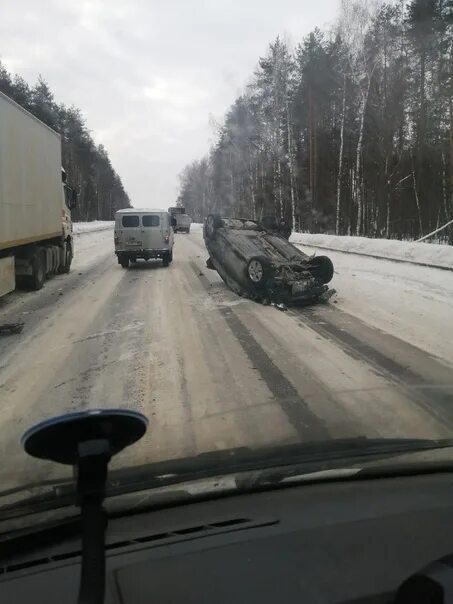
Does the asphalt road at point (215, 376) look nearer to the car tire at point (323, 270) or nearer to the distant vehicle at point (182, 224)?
the car tire at point (323, 270)

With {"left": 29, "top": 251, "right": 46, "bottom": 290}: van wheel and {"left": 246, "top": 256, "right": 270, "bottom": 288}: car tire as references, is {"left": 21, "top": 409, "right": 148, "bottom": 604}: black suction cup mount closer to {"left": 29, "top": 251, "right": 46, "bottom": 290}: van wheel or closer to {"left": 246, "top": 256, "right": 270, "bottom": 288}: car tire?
{"left": 246, "top": 256, "right": 270, "bottom": 288}: car tire

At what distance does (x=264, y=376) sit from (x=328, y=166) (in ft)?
114

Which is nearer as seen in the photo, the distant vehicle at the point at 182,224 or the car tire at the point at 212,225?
the car tire at the point at 212,225

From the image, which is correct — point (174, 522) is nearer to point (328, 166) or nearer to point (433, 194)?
point (433, 194)

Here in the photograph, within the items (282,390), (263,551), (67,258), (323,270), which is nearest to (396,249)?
(323,270)

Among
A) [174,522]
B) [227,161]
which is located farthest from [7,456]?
[227,161]

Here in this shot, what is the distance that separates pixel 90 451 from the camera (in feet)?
4.97

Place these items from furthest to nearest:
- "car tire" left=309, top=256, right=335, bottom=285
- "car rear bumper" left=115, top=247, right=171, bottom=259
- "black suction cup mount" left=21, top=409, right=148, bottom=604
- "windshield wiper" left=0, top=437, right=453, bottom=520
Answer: "car rear bumper" left=115, top=247, right=171, bottom=259, "car tire" left=309, top=256, right=335, bottom=285, "windshield wiper" left=0, top=437, right=453, bottom=520, "black suction cup mount" left=21, top=409, right=148, bottom=604

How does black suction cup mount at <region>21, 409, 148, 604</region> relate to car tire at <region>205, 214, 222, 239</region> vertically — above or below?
below

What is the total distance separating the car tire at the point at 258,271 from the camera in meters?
10.9

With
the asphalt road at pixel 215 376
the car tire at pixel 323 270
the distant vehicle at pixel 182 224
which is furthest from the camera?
the distant vehicle at pixel 182 224

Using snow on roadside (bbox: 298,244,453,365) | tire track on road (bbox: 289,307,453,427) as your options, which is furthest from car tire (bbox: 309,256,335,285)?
tire track on road (bbox: 289,307,453,427)

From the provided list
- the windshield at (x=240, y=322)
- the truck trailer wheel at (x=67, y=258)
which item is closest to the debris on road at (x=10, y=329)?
the windshield at (x=240, y=322)

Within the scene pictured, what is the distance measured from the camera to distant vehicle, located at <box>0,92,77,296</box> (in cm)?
1058
